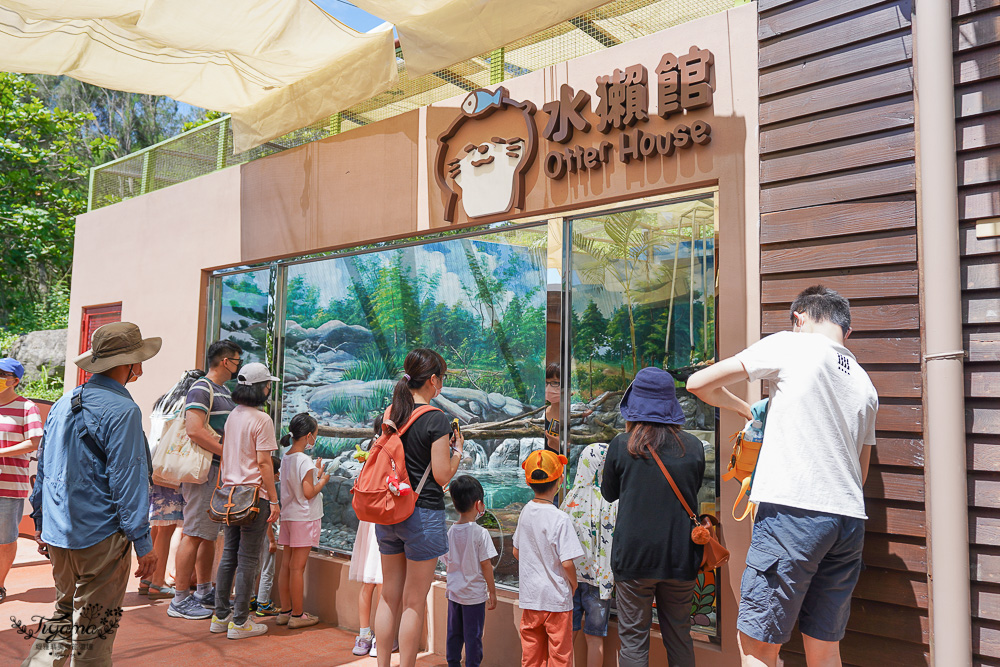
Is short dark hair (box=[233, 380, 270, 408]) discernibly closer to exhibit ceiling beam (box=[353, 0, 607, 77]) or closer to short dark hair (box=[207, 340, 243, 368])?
short dark hair (box=[207, 340, 243, 368])

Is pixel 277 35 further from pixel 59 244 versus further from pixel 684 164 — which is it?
pixel 59 244

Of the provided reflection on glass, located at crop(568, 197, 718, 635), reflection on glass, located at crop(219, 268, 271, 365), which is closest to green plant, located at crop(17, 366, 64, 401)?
reflection on glass, located at crop(219, 268, 271, 365)

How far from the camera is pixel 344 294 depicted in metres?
6.18

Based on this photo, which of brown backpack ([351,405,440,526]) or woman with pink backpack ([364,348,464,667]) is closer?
brown backpack ([351,405,440,526])

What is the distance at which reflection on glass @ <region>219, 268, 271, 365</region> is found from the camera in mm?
6855

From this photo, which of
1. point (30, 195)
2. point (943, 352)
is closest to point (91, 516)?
point (943, 352)

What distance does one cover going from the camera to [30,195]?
60.0 ft

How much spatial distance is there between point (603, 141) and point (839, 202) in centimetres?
147

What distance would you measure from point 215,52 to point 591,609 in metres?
4.70

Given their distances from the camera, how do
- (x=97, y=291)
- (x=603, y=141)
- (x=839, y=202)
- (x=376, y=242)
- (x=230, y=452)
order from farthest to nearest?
(x=97, y=291), (x=376, y=242), (x=230, y=452), (x=603, y=141), (x=839, y=202)

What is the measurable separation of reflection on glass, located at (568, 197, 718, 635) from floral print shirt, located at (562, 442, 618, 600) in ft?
1.19

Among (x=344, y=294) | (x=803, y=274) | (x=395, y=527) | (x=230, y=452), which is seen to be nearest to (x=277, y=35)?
(x=344, y=294)

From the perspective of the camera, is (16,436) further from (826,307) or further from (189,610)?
(826,307)

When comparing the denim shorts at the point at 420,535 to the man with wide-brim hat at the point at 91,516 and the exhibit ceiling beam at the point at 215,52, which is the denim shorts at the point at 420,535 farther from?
the exhibit ceiling beam at the point at 215,52
